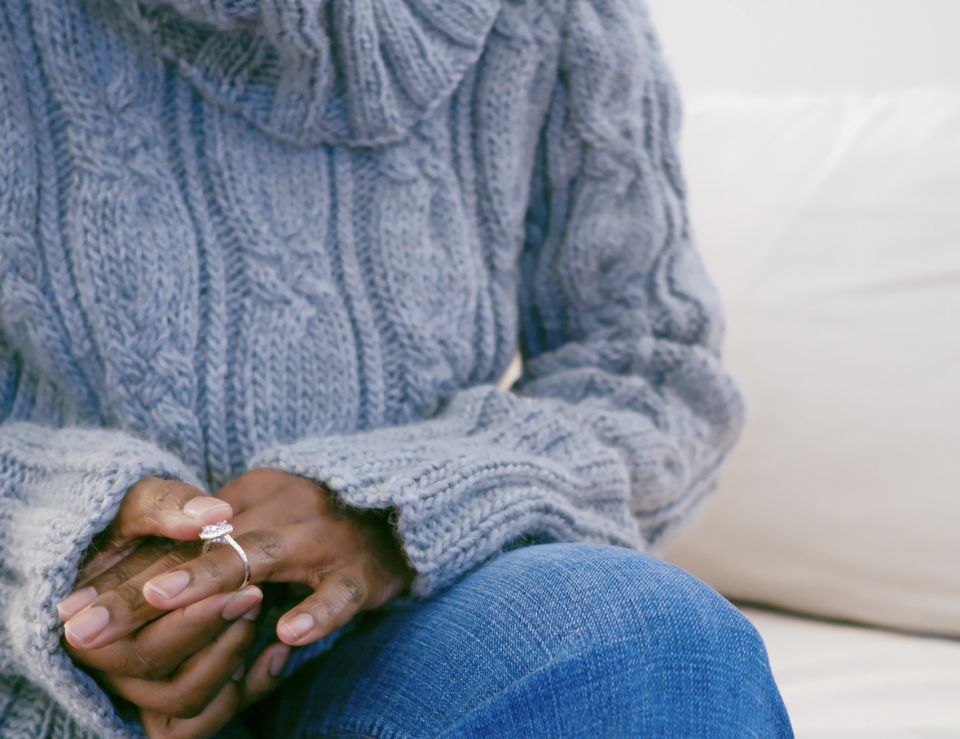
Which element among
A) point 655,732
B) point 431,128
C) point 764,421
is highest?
point 431,128

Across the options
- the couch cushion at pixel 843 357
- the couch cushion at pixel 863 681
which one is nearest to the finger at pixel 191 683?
the couch cushion at pixel 863 681

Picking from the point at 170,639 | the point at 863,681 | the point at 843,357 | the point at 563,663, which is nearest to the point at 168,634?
the point at 170,639

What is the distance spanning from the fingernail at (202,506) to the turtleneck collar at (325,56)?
0.32 meters

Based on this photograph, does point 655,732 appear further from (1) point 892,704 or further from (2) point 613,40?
(2) point 613,40

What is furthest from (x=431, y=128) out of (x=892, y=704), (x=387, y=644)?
(x=892, y=704)

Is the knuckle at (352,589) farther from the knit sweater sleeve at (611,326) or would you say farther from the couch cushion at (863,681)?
the couch cushion at (863,681)

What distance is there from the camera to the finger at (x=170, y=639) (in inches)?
16.7

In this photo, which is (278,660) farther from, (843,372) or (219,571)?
(843,372)

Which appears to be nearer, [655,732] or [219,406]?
[655,732]

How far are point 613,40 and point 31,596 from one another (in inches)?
24.9

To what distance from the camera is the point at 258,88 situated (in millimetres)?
634

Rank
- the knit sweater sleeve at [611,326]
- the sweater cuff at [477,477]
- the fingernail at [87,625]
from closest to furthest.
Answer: the fingernail at [87,625]
the sweater cuff at [477,477]
the knit sweater sleeve at [611,326]

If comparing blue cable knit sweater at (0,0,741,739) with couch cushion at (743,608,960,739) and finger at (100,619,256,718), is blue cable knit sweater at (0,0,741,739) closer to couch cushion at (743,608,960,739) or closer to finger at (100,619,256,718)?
finger at (100,619,256,718)

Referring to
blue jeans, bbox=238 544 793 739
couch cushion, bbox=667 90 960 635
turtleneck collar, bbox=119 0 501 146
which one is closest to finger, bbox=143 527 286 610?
blue jeans, bbox=238 544 793 739
